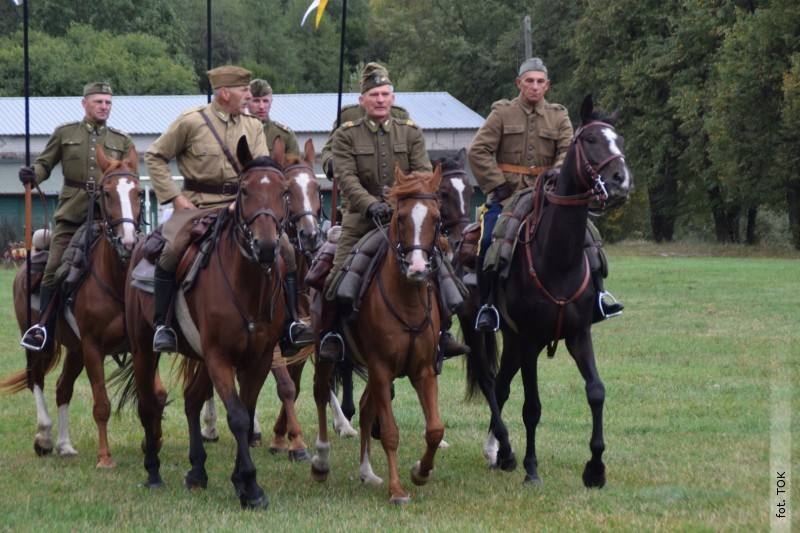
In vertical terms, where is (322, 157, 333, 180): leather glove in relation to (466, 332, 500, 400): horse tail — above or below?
above

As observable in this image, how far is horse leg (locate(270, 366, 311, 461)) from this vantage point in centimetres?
1111

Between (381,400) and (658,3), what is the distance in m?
50.4

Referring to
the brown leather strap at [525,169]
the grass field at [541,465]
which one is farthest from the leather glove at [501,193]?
the grass field at [541,465]

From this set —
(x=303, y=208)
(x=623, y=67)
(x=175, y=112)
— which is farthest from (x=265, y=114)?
(x=175, y=112)

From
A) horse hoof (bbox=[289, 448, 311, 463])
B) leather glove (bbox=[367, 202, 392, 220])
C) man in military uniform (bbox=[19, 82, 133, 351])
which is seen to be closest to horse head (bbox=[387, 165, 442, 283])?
leather glove (bbox=[367, 202, 392, 220])

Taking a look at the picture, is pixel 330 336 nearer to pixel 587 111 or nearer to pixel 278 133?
pixel 587 111

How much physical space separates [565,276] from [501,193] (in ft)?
5.21

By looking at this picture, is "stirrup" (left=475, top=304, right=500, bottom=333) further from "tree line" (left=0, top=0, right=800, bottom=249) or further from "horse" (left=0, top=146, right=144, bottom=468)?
"tree line" (left=0, top=0, right=800, bottom=249)

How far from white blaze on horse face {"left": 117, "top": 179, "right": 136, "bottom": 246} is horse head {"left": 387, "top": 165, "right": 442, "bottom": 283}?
9.14 ft

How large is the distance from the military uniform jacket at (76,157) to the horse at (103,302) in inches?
12.0

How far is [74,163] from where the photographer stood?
11.8 metres

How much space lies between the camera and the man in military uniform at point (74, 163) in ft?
37.9

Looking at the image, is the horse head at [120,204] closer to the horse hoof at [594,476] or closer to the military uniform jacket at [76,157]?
the military uniform jacket at [76,157]

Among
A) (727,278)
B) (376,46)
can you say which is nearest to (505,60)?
(376,46)
